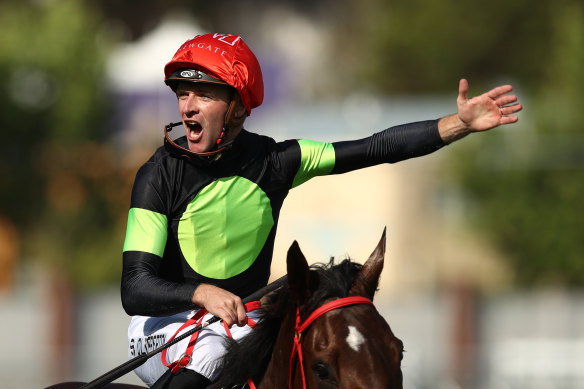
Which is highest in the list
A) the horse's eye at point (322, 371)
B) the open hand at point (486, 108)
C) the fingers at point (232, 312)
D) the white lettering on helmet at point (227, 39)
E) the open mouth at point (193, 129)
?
the white lettering on helmet at point (227, 39)

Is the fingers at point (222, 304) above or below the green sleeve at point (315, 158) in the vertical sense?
below

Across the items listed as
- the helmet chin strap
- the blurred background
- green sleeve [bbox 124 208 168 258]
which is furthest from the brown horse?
the blurred background

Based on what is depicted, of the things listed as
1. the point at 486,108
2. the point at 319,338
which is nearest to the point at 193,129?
the point at 319,338

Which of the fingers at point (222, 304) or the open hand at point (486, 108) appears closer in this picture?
the fingers at point (222, 304)

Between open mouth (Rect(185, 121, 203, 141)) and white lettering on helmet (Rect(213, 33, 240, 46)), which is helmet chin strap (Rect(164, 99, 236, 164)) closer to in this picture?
open mouth (Rect(185, 121, 203, 141))

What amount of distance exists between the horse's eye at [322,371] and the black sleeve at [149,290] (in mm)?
566

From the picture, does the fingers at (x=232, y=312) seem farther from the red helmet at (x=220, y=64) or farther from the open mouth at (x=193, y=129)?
the red helmet at (x=220, y=64)

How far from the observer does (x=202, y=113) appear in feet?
14.0

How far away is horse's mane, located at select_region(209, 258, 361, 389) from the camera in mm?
3834

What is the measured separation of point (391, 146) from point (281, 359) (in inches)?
46.8

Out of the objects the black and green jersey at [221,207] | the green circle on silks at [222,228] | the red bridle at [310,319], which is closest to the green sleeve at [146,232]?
the black and green jersey at [221,207]

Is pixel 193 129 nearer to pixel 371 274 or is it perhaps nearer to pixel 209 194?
pixel 209 194

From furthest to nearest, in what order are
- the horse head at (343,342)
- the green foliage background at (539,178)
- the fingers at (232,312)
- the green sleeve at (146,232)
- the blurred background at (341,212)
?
the green foliage background at (539,178), the blurred background at (341,212), the green sleeve at (146,232), the fingers at (232,312), the horse head at (343,342)

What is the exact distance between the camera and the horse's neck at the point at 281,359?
12.6 ft
